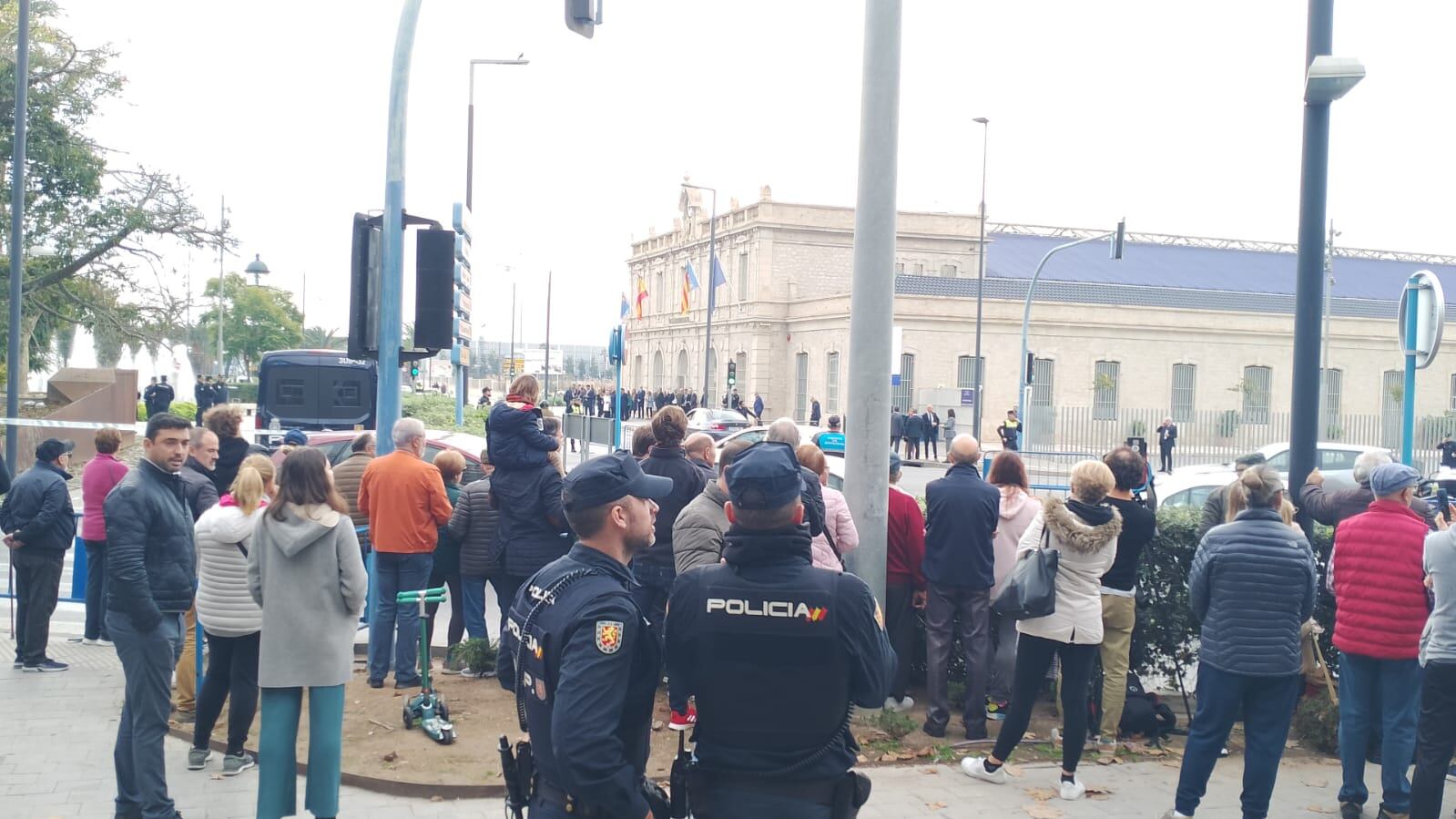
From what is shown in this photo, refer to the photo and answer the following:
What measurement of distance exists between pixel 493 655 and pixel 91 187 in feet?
77.9

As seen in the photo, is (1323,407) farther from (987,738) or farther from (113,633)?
(113,633)

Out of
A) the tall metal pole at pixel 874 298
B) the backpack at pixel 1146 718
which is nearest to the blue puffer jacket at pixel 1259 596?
the backpack at pixel 1146 718

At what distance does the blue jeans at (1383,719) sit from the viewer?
6090 mm

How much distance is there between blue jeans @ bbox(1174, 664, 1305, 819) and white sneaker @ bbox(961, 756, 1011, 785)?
45.1 inches

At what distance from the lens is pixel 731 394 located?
52.5m

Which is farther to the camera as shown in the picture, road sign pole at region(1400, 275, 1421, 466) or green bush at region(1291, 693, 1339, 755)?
road sign pole at region(1400, 275, 1421, 466)

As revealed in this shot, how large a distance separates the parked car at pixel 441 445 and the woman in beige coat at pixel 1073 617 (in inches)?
257

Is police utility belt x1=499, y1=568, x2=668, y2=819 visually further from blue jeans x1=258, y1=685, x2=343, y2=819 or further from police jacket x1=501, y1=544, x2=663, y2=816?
blue jeans x1=258, y1=685, x2=343, y2=819

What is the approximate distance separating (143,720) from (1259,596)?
5411 millimetres

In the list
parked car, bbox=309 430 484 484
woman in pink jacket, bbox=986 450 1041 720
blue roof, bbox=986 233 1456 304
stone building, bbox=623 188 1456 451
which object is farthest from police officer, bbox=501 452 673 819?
blue roof, bbox=986 233 1456 304

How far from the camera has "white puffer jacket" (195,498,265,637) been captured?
5.91 metres

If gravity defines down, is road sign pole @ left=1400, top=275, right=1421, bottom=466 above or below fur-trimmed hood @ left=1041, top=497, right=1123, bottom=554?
above

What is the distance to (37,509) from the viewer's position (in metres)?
8.33

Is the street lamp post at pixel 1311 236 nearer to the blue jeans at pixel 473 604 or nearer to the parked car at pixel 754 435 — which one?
the parked car at pixel 754 435
